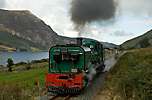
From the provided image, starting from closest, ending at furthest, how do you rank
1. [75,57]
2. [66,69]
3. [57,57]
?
[75,57]
[57,57]
[66,69]

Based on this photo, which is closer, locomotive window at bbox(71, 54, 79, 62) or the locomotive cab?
the locomotive cab

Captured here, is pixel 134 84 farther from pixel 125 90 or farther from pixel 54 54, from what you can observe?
pixel 54 54

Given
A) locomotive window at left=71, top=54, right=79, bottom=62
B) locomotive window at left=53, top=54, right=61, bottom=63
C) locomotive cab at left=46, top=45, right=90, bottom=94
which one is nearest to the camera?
locomotive cab at left=46, top=45, right=90, bottom=94

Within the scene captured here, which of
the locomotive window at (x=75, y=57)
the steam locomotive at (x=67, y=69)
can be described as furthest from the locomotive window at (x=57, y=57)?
the locomotive window at (x=75, y=57)

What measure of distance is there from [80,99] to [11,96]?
20.2 feet

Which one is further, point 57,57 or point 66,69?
point 66,69

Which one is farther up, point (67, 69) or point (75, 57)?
point (75, 57)

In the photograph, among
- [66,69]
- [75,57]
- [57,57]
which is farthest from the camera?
[66,69]


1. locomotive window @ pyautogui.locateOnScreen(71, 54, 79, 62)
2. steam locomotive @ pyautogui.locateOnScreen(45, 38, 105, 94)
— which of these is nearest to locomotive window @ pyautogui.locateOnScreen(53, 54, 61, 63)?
steam locomotive @ pyautogui.locateOnScreen(45, 38, 105, 94)

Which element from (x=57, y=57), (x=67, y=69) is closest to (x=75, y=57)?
(x=67, y=69)

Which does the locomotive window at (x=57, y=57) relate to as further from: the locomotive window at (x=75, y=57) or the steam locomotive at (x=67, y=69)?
the locomotive window at (x=75, y=57)

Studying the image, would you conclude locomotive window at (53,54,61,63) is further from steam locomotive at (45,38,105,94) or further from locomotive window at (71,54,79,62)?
locomotive window at (71,54,79,62)

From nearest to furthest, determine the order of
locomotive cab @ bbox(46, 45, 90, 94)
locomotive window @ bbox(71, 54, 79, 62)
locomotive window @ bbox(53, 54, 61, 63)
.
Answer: locomotive cab @ bbox(46, 45, 90, 94)
locomotive window @ bbox(71, 54, 79, 62)
locomotive window @ bbox(53, 54, 61, 63)

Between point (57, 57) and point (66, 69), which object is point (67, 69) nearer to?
point (66, 69)
